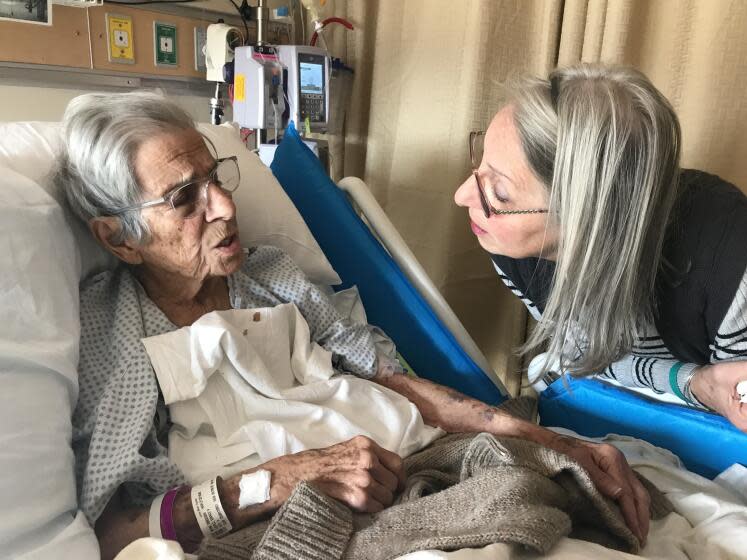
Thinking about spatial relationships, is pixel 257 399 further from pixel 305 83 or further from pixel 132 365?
pixel 305 83

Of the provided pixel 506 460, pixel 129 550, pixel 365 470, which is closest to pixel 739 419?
pixel 506 460

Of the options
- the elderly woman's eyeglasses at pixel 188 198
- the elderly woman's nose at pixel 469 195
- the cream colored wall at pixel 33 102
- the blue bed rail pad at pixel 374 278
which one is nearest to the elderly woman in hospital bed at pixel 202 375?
the elderly woman's eyeglasses at pixel 188 198

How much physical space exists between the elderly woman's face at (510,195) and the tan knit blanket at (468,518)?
386mm

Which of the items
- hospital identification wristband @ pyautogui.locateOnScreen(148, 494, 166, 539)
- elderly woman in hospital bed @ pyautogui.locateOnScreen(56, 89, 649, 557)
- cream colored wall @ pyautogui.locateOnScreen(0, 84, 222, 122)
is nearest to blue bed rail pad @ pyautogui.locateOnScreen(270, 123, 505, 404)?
elderly woman in hospital bed @ pyautogui.locateOnScreen(56, 89, 649, 557)

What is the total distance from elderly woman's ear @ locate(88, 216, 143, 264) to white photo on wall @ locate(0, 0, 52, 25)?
857mm

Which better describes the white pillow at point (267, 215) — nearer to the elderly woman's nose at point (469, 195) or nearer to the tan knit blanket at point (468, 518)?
the elderly woman's nose at point (469, 195)

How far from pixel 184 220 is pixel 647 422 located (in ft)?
3.32

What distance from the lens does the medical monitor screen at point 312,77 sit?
2.01 m

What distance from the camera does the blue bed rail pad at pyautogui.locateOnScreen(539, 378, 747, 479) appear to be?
1.20m

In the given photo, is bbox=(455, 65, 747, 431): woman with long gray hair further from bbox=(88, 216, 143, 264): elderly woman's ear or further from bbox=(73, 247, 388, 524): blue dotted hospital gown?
bbox=(88, 216, 143, 264): elderly woman's ear

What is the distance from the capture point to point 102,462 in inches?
37.3

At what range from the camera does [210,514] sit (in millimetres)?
933

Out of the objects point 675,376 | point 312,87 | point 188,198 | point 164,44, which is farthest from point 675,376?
point 164,44

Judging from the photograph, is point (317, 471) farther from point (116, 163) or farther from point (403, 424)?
point (116, 163)
